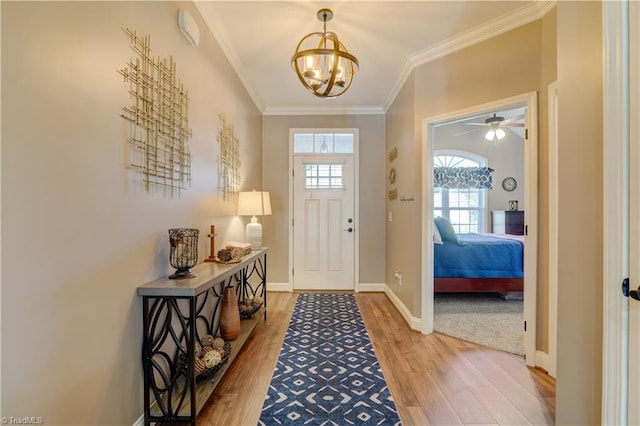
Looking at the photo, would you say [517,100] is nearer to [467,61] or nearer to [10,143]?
[467,61]

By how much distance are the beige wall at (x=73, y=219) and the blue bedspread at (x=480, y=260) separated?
337cm

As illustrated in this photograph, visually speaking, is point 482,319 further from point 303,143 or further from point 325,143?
point 303,143

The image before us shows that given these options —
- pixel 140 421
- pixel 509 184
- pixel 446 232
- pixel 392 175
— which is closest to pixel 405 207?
pixel 392 175

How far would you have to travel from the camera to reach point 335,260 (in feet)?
14.6

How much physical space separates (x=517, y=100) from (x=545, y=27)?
1.68 ft

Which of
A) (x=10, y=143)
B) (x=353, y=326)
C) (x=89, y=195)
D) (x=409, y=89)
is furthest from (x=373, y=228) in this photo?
(x=10, y=143)

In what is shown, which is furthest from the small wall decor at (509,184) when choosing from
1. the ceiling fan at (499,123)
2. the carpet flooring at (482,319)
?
the carpet flooring at (482,319)

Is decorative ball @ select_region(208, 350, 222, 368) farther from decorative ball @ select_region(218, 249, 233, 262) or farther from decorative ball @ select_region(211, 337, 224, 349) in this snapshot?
decorative ball @ select_region(218, 249, 233, 262)

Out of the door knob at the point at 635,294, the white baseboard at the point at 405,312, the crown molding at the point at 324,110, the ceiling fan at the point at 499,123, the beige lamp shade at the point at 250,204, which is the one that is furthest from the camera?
the ceiling fan at the point at 499,123

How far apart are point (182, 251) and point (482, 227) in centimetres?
693

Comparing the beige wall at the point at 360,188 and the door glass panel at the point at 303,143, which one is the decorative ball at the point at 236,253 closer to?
the beige wall at the point at 360,188

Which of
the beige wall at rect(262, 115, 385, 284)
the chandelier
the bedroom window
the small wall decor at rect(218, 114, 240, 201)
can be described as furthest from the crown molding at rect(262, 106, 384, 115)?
the bedroom window

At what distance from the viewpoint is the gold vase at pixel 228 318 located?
238 centimetres

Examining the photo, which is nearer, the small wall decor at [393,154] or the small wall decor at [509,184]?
the small wall decor at [393,154]
